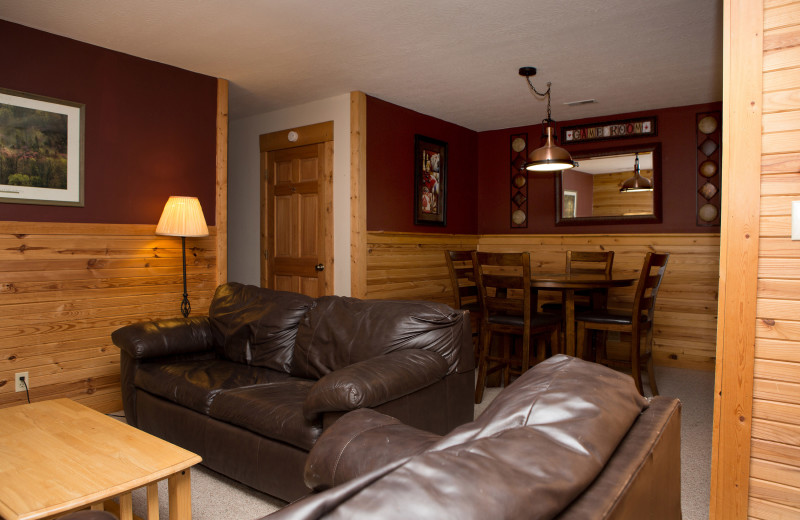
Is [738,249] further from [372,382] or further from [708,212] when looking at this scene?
[708,212]

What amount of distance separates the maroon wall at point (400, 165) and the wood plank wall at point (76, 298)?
1823 mm

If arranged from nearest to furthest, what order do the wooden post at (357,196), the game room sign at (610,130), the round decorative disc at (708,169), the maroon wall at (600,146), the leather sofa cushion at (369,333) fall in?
the leather sofa cushion at (369,333), the wooden post at (357,196), the round decorative disc at (708,169), the maroon wall at (600,146), the game room sign at (610,130)

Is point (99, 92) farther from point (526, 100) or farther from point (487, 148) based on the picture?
point (487, 148)

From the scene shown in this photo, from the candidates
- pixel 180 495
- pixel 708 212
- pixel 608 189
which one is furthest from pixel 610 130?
pixel 180 495

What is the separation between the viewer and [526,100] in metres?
4.94

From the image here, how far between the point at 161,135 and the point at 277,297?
1.76 m

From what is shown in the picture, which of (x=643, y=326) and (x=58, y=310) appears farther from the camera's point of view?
(x=643, y=326)

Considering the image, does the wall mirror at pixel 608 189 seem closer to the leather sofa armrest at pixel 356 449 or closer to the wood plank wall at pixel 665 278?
the wood plank wall at pixel 665 278

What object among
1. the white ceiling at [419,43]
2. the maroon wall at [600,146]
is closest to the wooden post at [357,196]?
the white ceiling at [419,43]

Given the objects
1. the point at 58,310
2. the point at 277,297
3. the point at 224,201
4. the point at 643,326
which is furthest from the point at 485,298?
the point at 58,310

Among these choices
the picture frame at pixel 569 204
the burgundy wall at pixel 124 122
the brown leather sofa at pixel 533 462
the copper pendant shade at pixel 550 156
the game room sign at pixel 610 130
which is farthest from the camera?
the picture frame at pixel 569 204

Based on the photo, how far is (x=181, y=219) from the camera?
3645 mm

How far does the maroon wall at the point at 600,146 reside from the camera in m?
5.13

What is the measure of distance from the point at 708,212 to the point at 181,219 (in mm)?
4751
